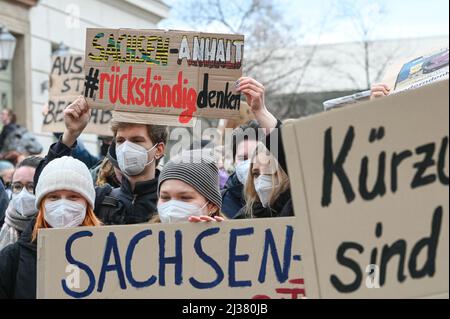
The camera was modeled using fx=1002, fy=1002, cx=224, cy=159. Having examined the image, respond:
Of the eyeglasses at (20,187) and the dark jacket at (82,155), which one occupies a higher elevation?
the dark jacket at (82,155)

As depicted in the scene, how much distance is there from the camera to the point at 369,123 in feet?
8.07

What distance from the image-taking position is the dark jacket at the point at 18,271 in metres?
3.68

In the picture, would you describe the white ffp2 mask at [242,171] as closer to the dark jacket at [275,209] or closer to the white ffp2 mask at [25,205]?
the dark jacket at [275,209]

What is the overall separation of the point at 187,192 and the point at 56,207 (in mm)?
520

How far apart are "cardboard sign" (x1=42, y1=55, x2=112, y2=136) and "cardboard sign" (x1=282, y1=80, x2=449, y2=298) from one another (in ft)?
17.0

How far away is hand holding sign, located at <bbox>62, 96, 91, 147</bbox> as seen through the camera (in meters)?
4.68

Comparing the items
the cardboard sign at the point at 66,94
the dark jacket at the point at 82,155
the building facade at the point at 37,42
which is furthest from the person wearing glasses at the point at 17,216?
Result: the building facade at the point at 37,42

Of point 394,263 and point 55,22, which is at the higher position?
point 55,22

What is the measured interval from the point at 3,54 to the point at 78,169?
379 inches

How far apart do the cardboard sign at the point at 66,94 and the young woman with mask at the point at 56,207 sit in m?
3.54

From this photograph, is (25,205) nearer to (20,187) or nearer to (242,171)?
(20,187)

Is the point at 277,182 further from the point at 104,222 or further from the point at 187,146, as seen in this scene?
the point at 187,146

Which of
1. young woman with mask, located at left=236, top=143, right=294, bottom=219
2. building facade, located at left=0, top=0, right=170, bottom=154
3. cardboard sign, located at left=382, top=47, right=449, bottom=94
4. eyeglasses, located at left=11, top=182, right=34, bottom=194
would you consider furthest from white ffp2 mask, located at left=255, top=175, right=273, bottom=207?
building facade, located at left=0, top=0, right=170, bottom=154
